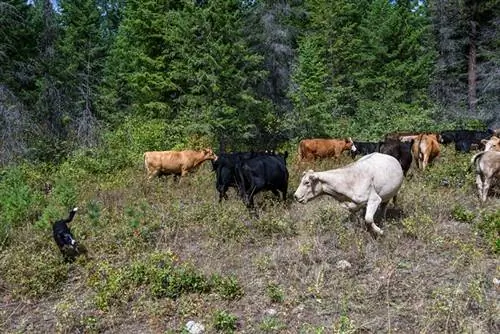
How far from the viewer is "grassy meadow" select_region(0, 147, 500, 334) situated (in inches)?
217

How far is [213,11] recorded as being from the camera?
732 inches

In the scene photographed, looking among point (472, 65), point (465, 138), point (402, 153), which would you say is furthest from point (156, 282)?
point (472, 65)

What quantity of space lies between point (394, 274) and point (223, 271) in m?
2.46

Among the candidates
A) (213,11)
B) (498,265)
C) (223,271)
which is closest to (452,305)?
(498,265)

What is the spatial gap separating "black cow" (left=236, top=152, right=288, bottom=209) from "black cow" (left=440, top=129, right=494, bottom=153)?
906 cm

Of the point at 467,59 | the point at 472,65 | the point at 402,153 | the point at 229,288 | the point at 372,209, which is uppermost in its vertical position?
the point at 467,59

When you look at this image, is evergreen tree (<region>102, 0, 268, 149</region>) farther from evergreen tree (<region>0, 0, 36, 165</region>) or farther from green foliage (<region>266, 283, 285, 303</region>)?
green foliage (<region>266, 283, 285, 303</region>)

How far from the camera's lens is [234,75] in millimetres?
18203

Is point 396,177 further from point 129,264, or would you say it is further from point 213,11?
point 213,11

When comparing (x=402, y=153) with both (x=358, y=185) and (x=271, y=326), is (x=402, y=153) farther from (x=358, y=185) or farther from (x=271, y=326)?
(x=271, y=326)

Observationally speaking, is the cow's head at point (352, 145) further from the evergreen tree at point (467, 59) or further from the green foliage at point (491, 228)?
the evergreen tree at point (467, 59)

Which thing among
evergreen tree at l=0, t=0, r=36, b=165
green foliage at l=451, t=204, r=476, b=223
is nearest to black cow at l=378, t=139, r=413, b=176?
green foliage at l=451, t=204, r=476, b=223

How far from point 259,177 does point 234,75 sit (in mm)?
9620

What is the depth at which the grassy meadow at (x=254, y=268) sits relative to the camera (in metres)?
5.51
